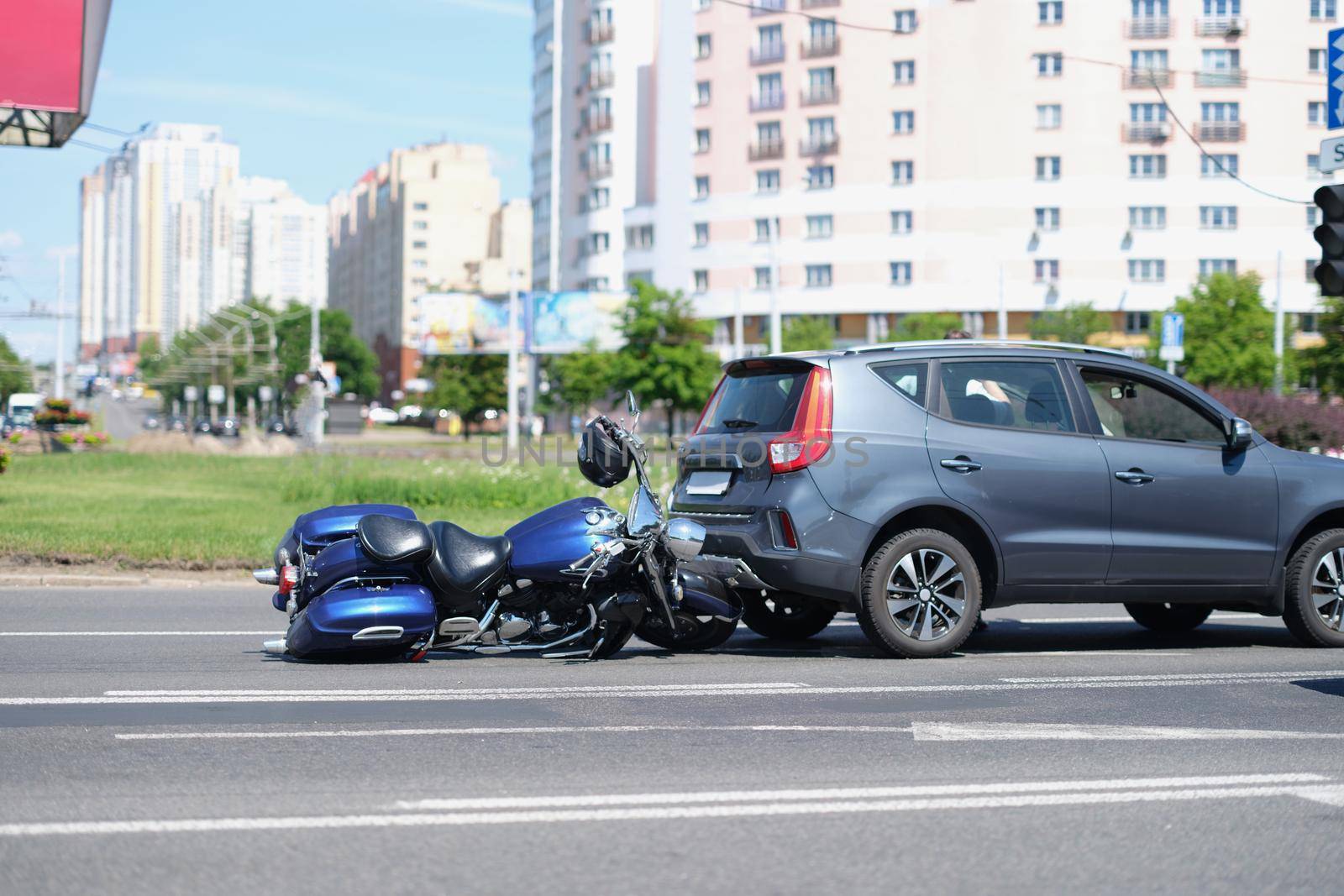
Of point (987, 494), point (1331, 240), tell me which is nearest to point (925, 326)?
point (1331, 240)

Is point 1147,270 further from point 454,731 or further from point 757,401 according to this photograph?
point 454,731

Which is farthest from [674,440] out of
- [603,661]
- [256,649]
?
[256,649]

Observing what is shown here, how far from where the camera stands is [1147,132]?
246 ft

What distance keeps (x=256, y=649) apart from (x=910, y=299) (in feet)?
232

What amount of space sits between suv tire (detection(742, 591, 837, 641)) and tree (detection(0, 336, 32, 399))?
91.2 meters

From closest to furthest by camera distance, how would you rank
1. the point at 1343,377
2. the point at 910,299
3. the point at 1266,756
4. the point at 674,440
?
the point at 1266,756 → the point at 674,440 → the point at 1343,377 → the point at 910,299

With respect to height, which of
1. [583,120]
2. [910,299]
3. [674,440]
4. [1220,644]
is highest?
[583,120]

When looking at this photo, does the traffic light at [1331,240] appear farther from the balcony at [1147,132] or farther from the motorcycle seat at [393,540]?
the balcony at [1147,132]

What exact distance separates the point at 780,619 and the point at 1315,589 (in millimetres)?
3304

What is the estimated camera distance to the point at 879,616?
334 inches

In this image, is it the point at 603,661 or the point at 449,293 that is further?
the point at 449,293

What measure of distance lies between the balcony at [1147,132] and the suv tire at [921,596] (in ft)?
234

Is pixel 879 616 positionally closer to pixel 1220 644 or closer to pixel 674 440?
pixel 674 440

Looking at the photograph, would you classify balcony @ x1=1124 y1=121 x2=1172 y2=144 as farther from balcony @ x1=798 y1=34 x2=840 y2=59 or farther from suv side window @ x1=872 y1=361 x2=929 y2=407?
suv side window @ x1=872 y1=361 x2=929 y2=407
